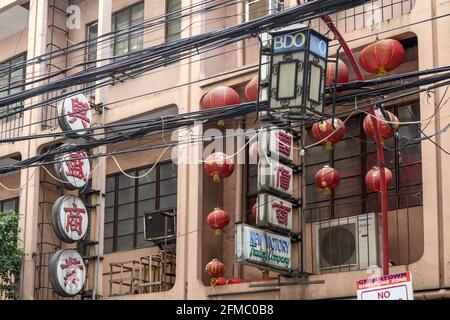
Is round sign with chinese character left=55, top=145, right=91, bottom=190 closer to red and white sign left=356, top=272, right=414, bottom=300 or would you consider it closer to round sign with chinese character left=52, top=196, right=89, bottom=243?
round sign with chinese character left=52, top=196, right=89, bottom=243

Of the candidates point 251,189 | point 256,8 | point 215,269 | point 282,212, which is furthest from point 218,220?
point 256,8

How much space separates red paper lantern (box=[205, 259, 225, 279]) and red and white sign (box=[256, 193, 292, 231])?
6.29 feet

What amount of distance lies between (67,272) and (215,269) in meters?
3.62

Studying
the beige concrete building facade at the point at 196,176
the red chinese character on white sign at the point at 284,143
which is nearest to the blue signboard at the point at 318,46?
the beige concrete building facade at the point at 196,176

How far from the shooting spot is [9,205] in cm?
2467

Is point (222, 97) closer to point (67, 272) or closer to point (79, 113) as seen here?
point (79, 113)

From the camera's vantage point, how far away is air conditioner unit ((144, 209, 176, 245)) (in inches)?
782

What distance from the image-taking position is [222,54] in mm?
20172

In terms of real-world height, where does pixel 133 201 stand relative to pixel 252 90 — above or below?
below

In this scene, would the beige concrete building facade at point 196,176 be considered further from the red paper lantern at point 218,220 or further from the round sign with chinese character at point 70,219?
the red paper lantern at point 218,220

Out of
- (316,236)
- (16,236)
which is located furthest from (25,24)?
(316,236)

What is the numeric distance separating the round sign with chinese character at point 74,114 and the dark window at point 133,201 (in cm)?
236

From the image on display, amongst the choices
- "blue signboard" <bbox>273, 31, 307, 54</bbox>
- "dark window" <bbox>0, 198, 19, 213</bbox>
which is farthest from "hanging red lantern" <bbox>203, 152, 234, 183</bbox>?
"dark window" <bbox>0, 198, 19, 213</bbox>

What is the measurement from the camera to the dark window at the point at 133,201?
69.8 feet
